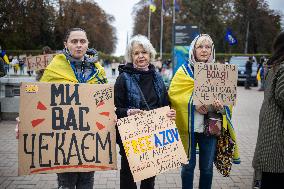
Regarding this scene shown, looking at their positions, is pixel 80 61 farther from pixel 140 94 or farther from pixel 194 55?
pixel 194 55

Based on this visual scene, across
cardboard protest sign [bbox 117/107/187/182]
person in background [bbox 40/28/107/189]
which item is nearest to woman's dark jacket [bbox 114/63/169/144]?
cardboard protest sign [bbox 117/107/187/182]

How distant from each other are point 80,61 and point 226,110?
1702 millimetres

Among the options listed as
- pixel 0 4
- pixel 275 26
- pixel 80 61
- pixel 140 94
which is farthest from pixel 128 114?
pixel 275 26

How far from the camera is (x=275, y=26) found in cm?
5916

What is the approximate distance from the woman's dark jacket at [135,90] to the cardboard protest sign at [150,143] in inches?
5.3

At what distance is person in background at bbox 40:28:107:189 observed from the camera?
3.19 metres

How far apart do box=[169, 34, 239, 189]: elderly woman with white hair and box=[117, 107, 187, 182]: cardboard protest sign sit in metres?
0.41

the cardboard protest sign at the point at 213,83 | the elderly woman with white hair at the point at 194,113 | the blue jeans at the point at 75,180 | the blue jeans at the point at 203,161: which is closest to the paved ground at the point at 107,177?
the blue jeans at the point at 203,161

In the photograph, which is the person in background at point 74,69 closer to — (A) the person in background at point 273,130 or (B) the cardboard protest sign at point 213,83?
(B) the cardboard protest sign at point 213,83

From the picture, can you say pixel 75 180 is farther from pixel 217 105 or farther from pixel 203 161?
pixel 217 105

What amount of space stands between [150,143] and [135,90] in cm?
52

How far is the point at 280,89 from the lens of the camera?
2.80 metres

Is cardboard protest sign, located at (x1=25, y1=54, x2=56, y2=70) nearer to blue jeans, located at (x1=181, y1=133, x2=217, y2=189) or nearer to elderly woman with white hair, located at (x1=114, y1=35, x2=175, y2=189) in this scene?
elderly woman with white hair, located at (x1=114, y1=35, x2=175, y2=189)

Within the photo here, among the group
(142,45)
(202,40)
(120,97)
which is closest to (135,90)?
(120,97)
